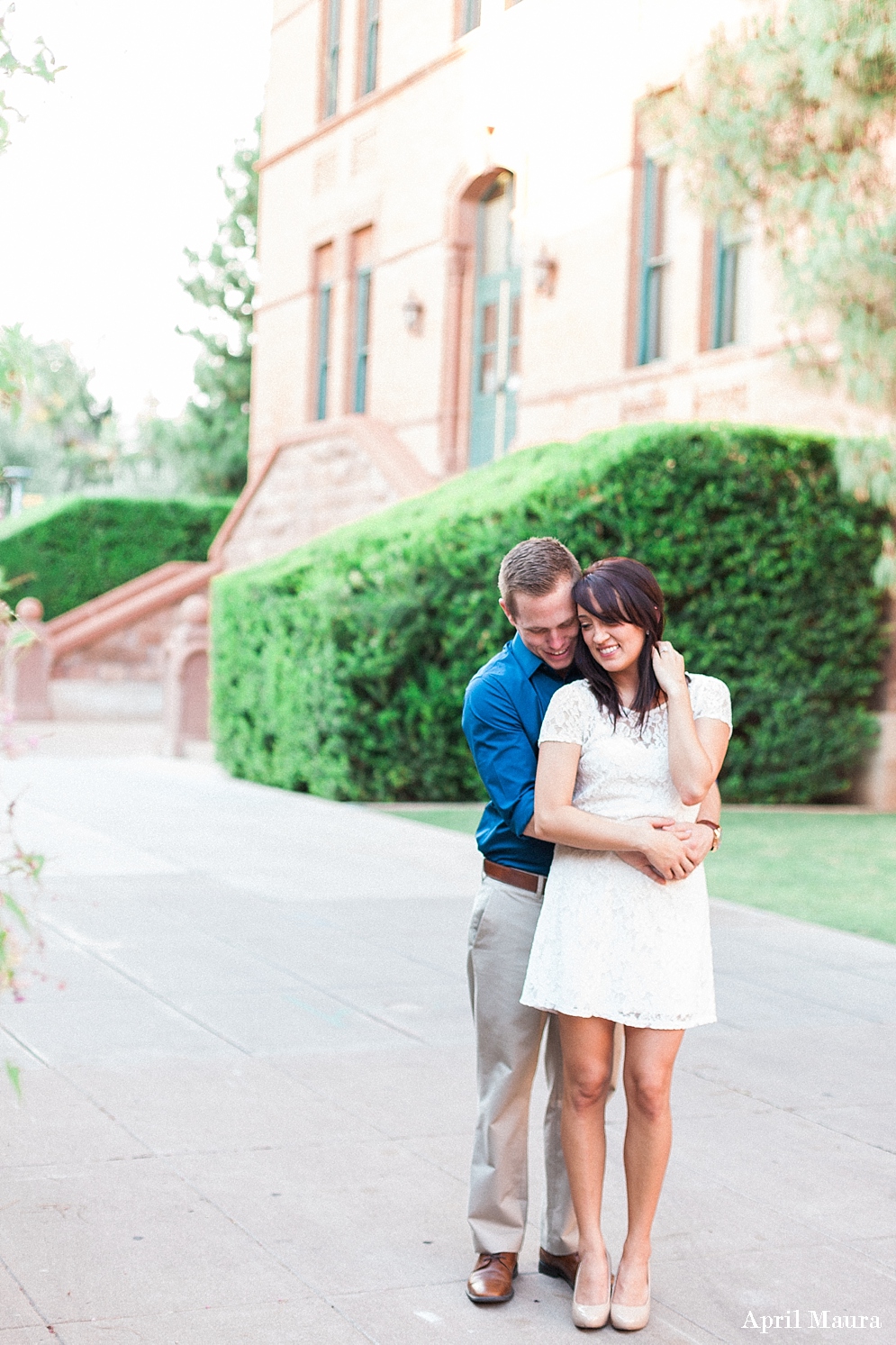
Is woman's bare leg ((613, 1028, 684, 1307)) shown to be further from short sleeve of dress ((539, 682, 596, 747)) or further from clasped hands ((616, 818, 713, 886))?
short sleeve of dress ((539, 682, 596, 747))

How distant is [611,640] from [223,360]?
3239 cm

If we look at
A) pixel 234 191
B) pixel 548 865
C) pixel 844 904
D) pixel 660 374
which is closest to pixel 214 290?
pixel 234 191

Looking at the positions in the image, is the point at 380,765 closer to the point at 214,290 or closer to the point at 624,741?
the point at 624,741

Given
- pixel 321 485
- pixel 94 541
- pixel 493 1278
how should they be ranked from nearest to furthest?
1. pixel 493 1278
2. pixel 321 485
3. pixel 94 541

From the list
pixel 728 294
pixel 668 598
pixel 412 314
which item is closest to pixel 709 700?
pixel 668 598

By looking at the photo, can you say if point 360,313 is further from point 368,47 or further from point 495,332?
point 368,47

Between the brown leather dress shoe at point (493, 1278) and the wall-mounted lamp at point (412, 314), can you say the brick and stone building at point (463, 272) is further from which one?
the brown leather dress shoe at point (493, 1278)

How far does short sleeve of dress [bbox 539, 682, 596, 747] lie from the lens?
3.51m

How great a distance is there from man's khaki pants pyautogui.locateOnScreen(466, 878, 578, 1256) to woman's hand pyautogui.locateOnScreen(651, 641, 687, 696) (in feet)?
1.99

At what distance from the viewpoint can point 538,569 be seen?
3.53 meters

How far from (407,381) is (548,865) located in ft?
57.5

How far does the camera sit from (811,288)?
10.3 metres

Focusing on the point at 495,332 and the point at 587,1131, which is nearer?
the point at 587,1131

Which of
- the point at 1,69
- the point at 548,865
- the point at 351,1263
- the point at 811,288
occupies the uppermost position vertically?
the point at 811,288
